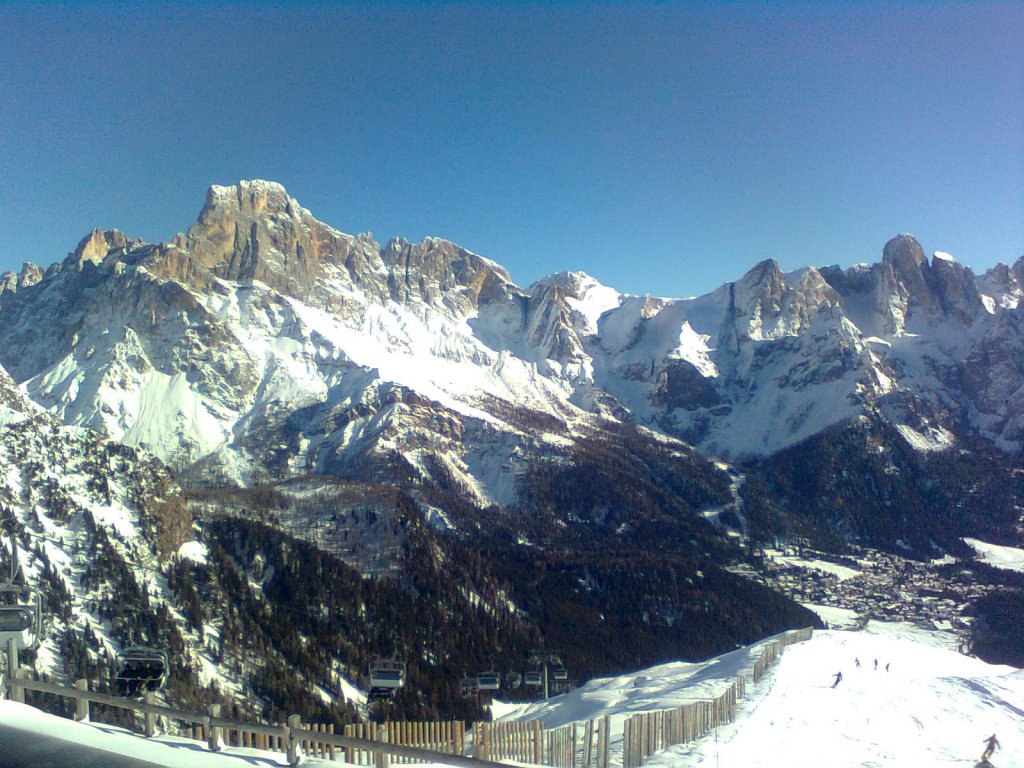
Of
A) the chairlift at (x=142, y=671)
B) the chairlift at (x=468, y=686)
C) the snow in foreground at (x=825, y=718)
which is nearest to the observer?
the snow in foreground at (x=825, y=718)

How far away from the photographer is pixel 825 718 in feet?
100

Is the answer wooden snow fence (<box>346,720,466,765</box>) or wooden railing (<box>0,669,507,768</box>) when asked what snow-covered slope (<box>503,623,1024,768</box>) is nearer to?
wooden snow fence (<box>346,720,466,765</box>)

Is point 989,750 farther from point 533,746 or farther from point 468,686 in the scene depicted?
point 468,686

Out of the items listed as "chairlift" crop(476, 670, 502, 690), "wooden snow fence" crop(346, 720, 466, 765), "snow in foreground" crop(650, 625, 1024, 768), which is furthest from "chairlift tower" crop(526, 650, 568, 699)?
"wooden snow fence" crop(346, 720, 466, 765)

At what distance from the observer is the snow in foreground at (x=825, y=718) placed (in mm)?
22078

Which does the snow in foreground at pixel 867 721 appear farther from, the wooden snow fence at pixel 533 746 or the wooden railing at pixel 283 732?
the wooden railing at pixel 283 732

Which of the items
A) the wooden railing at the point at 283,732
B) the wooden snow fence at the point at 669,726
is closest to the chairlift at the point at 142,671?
the wooden railing at the point at 283,732

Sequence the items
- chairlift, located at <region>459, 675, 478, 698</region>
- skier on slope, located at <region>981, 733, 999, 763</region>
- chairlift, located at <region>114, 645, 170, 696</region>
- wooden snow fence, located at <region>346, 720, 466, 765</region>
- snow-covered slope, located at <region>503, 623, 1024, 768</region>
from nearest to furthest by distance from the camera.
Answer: wooden snow fence, located at <region>346, 720, 466, 765</region>, snow-covered slope, located at <region>503, 623, 1024, 768</region>, skier on slope, located at <region>981, 733, 999, 763</region>, chairlift, located at <region>114, 645, 170, 696</region>, chairlift, located at <region>459, 675, 478, 698</region>

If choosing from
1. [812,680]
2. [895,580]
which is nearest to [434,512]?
[895,580]

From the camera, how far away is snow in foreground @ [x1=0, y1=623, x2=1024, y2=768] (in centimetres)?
2208

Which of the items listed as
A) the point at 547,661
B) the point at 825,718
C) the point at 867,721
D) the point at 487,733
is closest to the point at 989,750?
the point at 867,721

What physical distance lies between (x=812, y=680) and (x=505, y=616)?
92.7 m

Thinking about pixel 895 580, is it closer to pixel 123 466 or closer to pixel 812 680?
pixel 123 466

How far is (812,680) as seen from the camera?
37.8 metres
